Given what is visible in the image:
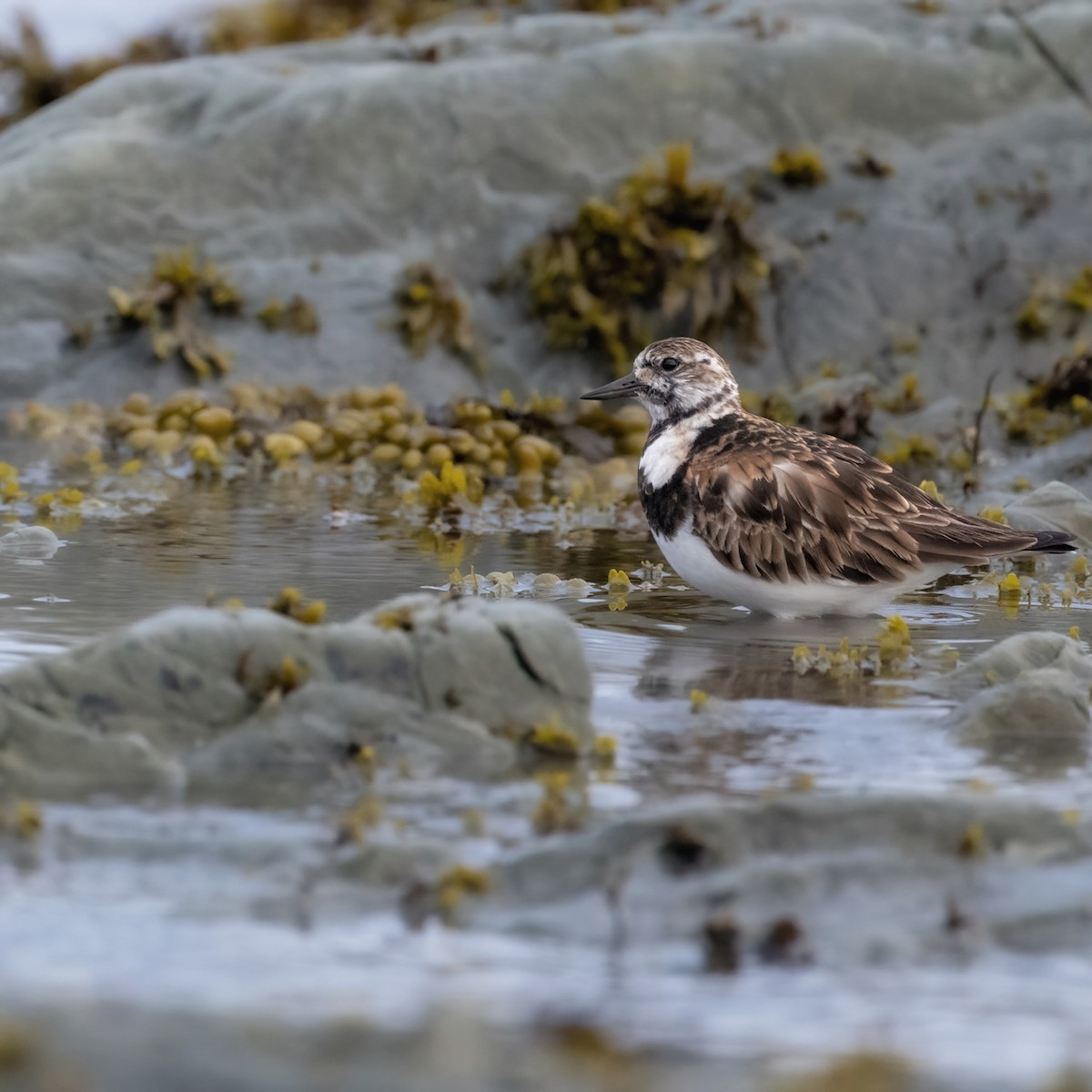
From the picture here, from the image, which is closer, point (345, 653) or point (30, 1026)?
point (30, 1026)

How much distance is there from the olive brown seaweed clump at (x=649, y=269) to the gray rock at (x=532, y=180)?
27cm

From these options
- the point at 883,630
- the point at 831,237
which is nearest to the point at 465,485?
the point at 883,630

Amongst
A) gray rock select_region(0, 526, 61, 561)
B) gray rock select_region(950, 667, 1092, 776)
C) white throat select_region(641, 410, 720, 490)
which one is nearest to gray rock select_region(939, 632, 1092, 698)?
gray rock select_region(950, 667, 1092, 776)

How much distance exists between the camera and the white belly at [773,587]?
263 inches

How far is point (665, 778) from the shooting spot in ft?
14.9

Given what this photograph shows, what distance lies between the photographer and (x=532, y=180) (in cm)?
1265

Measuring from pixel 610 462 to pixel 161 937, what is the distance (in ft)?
23.3

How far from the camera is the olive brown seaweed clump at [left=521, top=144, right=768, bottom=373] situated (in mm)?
11906

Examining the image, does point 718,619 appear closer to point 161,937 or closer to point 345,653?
point 345,653

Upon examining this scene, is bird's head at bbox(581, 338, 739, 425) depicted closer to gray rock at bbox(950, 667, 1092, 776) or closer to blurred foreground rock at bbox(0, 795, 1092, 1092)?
gray rock at bbox(950, 667, 1092, 776)

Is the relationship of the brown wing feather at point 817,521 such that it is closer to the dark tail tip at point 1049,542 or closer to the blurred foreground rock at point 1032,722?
the dark tail tip at point 1049,542

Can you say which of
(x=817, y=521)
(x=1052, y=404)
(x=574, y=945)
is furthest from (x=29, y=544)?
(x=1052, y=404)

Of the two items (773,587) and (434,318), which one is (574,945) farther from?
(434,318)

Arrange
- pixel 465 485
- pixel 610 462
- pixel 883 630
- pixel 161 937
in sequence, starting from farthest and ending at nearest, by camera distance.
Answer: pixel 610 462 < pixel 465 485 < pixel 883 630 < pixel 161 937
